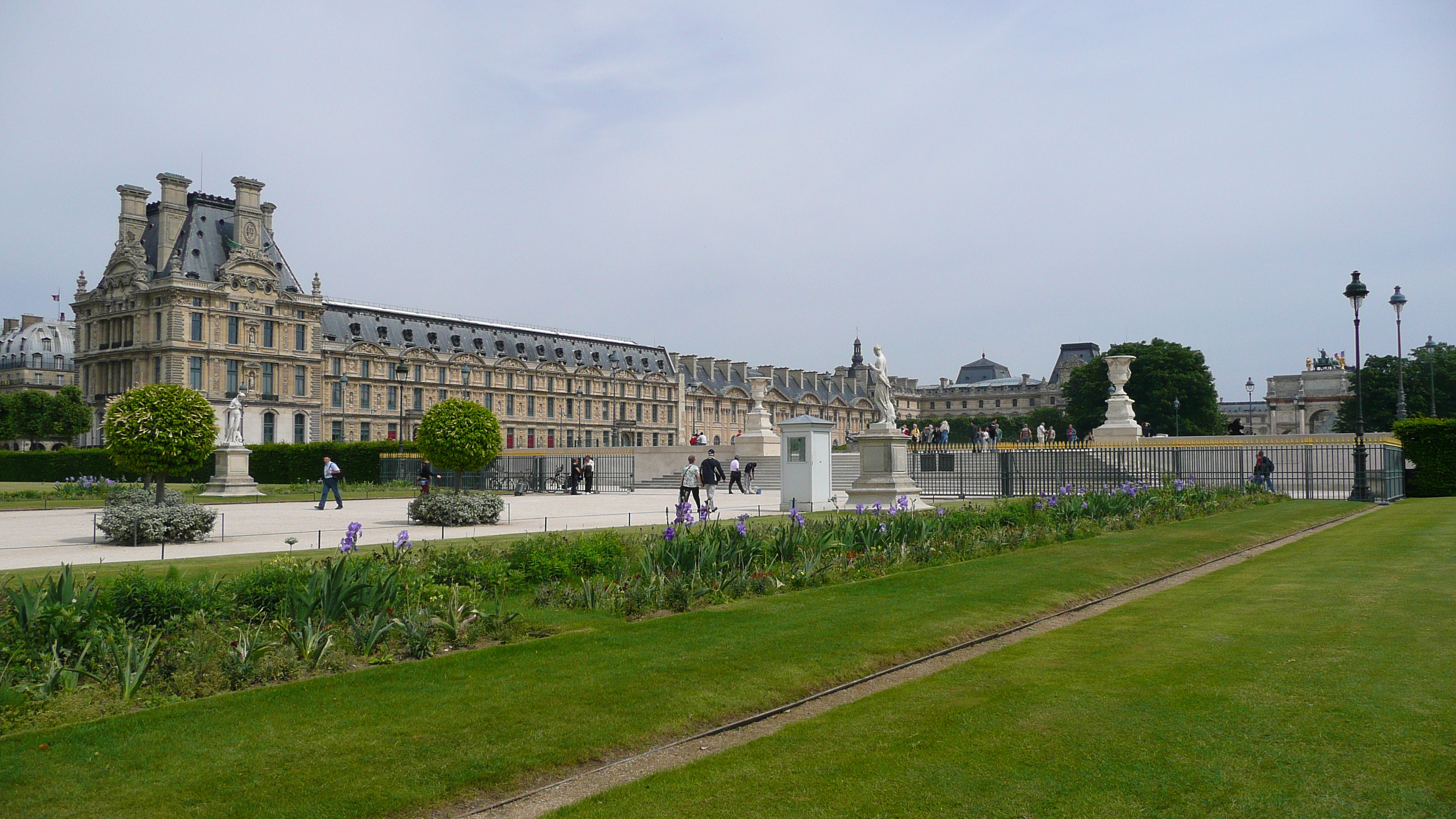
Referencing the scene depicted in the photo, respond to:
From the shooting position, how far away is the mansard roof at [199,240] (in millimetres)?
72312

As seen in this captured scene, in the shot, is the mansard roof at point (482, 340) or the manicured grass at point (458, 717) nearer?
the manicured grass at point (458, 717)

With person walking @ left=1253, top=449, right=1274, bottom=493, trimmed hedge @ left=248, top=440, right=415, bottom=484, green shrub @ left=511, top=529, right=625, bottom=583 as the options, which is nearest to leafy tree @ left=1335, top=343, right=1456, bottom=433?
person walking @ left=1253, top=449, right=1274, bottom=493

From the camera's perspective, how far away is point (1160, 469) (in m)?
32.6

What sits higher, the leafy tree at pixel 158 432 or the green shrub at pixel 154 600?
the leafy tree at pixel 158 432

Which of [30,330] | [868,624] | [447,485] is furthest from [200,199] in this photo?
[868,624]

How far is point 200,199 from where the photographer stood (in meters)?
74.6

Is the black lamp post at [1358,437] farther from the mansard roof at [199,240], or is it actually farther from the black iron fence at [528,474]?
the mansard roof at [199,240]

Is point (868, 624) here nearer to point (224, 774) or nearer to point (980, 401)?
point (224, 774)

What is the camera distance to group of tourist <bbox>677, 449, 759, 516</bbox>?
859 inches

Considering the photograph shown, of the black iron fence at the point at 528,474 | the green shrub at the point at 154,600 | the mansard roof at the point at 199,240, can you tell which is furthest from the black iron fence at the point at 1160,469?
the mansard roof at the point at 199,240

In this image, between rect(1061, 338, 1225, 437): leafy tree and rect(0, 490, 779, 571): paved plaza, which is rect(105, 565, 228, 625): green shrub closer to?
rect(0, 490, 779, 571): paved plaza

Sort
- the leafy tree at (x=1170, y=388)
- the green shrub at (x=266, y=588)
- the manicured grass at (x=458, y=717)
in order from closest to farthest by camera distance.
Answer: the manicured grass at (x=458, y=717), the green shrub at (x=266, y=588), the leafy tree at (x=1170, y=388)

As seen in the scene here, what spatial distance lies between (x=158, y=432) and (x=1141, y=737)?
60.5 feet

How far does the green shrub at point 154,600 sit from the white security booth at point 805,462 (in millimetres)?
16042
